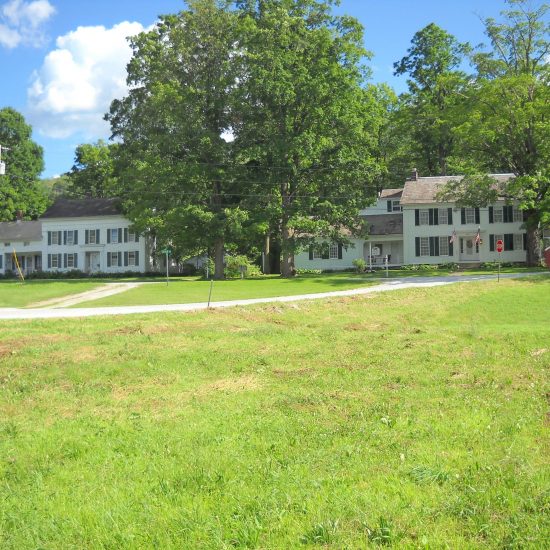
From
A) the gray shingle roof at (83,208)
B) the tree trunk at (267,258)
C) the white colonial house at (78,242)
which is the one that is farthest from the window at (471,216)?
the gray shingle roof at (83,208)

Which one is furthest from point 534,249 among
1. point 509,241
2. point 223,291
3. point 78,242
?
point 78,242

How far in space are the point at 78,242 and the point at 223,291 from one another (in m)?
35.9

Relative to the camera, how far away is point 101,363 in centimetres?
1165

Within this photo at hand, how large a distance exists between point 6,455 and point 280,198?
117 feet

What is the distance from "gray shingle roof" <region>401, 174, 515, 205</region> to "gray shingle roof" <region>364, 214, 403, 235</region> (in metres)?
3.69

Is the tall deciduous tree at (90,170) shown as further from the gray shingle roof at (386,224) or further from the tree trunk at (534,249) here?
the tree trunk at (534,249)

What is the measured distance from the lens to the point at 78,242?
63250 millimetres

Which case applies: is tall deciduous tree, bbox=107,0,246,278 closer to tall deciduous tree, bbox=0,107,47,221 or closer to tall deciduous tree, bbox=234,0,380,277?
tall deciduous tree, bbox=234,0,380,277

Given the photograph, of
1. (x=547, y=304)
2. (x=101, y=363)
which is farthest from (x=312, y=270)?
(x=101, y=363)

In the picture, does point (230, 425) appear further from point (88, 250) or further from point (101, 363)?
point (88, 250)

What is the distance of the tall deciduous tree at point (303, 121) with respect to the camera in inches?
1594

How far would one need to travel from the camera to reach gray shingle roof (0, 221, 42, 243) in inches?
2586

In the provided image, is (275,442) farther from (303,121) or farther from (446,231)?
(446,231)

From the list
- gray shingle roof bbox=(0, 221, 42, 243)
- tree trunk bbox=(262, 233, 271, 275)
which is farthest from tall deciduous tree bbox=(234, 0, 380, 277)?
gray shingle roof bbox=(0, 221, 42, 243)
